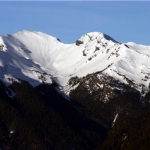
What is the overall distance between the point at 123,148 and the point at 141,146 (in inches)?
472

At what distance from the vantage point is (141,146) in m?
184

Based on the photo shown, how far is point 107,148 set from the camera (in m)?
200

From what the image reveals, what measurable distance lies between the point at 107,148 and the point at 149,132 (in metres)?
15.7

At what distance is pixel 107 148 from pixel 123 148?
6.97 metres

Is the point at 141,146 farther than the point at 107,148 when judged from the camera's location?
No

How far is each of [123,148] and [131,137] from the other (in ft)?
15.7

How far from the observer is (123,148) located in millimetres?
194500

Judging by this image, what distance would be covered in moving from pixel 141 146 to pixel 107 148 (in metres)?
18.7

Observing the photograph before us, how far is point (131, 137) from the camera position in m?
197

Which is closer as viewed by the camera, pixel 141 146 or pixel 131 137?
pixel 141 146
